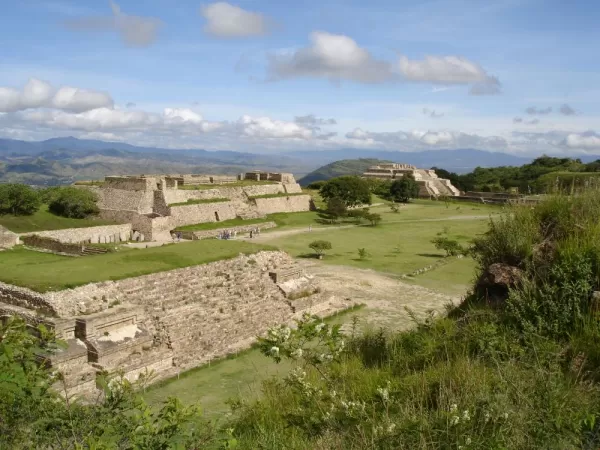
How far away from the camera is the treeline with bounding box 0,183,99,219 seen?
31.1 meters

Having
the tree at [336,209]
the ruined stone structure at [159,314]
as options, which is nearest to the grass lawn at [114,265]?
the ruined stone structure at [159,314]

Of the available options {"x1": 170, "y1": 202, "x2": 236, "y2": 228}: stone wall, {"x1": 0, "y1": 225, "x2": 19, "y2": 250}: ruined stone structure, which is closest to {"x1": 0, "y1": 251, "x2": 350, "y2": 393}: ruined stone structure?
{"x1": 0, "y1": 225, "x2": 19, "y2": 250}: ruined stone structure

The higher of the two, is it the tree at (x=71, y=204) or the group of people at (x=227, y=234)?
the tree at (x=71, y=204)

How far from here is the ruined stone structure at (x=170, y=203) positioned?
33.8 meters

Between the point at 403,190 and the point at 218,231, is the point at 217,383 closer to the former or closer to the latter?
the point at 218,231

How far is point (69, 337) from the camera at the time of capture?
36.4 feet

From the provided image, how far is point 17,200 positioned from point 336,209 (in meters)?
25.0

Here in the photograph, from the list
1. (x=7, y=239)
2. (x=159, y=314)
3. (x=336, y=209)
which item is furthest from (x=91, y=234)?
(x=336, y=209)

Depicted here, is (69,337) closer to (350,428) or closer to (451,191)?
(350,428)

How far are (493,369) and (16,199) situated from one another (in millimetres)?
33181

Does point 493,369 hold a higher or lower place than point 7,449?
higher

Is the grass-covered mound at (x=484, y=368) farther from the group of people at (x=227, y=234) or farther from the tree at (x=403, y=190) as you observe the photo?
the tree at (x=403, y=190)

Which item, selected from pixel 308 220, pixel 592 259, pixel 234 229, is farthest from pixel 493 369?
pixel 308 220

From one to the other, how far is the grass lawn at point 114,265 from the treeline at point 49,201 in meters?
17.9
